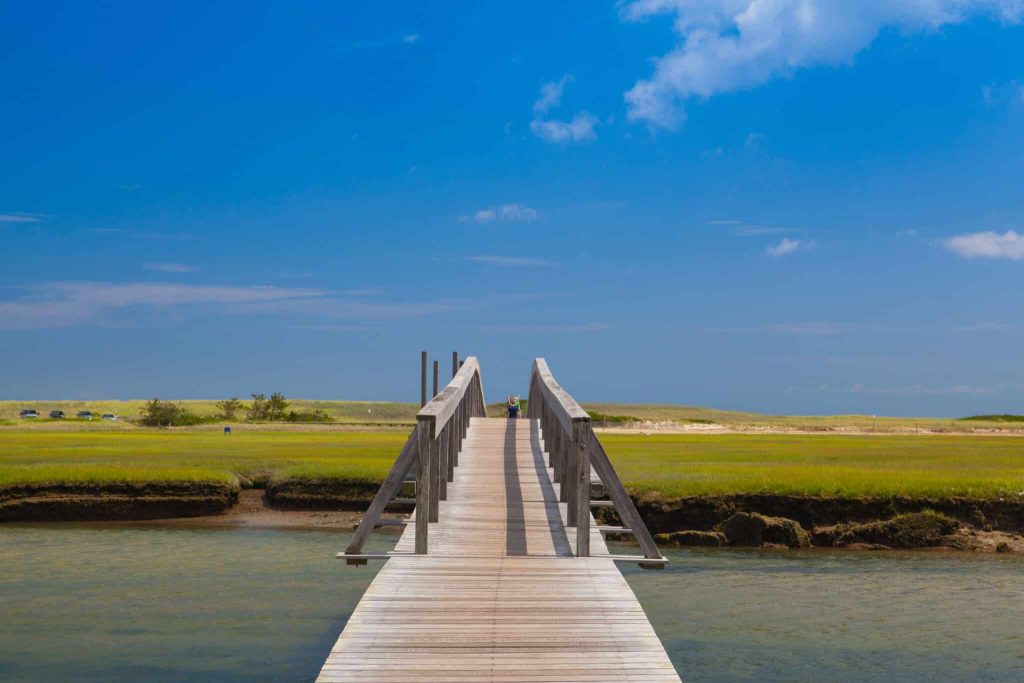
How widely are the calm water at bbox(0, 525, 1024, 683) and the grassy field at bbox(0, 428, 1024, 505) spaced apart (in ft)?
10.0

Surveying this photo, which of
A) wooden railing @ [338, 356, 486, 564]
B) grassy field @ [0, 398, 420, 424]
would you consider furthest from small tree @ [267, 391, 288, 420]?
wooden railing @ [338, 356, 486, 564]

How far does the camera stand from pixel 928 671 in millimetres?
11859

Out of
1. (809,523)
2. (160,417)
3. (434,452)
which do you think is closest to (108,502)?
(434,452)

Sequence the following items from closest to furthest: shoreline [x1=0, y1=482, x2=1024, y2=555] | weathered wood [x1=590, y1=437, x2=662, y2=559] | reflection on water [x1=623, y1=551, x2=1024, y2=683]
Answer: weathered wood [x1=590, y1=437, x2=662, y2=559] → reflection on water [x1=623, y1=551, x2=1024, y2=683] → shoreline [x1=0, y1=482, x2=1024, y2=555]

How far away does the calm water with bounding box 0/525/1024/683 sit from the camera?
12.0m

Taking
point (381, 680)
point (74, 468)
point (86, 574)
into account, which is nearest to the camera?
point (381, 680)

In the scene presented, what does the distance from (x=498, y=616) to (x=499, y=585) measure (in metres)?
0.98

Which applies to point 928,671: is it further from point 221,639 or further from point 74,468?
point 74,468

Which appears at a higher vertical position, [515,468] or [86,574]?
[515,468]

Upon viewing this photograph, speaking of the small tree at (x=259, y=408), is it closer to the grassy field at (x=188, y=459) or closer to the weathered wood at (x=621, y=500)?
the grassy field at (x=188, y=459)

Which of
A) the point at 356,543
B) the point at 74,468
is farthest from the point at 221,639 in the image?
the point at 74,468

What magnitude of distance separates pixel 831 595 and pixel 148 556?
12315mm

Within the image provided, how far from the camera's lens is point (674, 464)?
28.3m

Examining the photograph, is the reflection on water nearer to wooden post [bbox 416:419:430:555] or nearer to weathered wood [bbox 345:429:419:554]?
wooden post [bbox 416:419:430:555]
